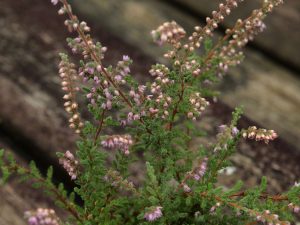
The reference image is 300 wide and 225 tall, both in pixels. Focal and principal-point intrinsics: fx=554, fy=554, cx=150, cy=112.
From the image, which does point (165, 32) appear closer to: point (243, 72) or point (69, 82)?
point (69, 82)

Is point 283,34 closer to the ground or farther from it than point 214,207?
farther from it

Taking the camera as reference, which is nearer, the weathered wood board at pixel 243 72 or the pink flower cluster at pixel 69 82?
the pink flower cluster at pixel 69 82

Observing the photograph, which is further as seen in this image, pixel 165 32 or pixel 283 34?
pixel 283 34

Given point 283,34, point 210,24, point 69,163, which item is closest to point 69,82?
point 69,163

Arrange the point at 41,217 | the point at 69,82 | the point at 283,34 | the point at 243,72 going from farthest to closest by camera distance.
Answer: the point at 283,34, the point at 243,72, the point at 69,82, the point at 41,217

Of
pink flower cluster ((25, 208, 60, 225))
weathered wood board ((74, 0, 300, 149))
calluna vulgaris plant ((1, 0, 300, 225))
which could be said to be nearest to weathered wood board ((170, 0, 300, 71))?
weathered wood board ((74, 0, 300, 149))

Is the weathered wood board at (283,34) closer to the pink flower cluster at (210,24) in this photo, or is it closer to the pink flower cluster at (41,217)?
the pink flower cluster at (210,24)

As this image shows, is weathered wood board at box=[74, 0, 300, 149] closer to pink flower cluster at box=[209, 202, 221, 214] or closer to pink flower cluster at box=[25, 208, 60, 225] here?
pink flower cluster at box=[209, 202, 221, 214]

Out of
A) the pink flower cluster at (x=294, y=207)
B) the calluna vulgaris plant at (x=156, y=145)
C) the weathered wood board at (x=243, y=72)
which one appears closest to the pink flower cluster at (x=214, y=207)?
the calluna vulgaris plant at (x=156, y=145)

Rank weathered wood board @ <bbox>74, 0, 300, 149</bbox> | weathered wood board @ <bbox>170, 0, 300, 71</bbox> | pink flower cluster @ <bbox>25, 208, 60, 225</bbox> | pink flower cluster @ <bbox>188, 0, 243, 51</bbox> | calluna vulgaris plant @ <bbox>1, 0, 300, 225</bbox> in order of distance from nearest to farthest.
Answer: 1. pink flower cluster @ <bbox>25, 208, 60, 225</bbox>
2. calluna vulgaris plant @ <bbox>1, 0, 300, 225</bbox>
3. pink flower cluster @ <bbox>188, 0, 243, 51</bbox>
4. weathered wood board @ <bbox>74, 0, 300, 149</bbox>
5. weathered wood board @ <bbox>170, 0, 300, 71</bbox>
